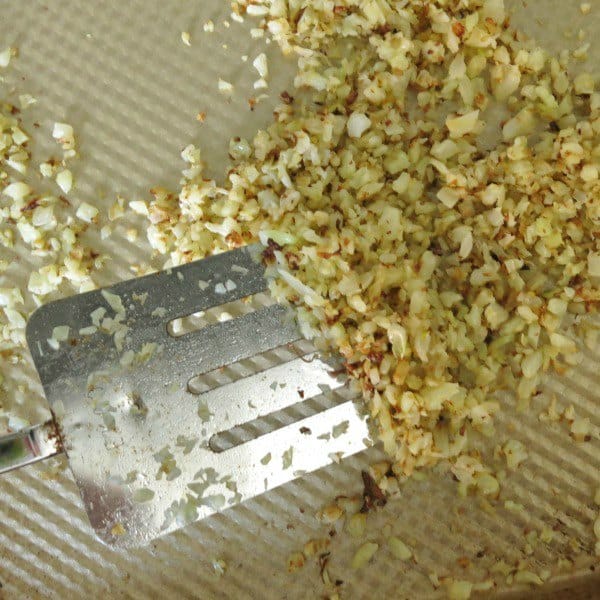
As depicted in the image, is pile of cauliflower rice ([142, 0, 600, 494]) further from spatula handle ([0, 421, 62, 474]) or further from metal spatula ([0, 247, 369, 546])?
spatula handle ([0, 421, 62, 474])

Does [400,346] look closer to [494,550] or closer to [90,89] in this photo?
[494,550]

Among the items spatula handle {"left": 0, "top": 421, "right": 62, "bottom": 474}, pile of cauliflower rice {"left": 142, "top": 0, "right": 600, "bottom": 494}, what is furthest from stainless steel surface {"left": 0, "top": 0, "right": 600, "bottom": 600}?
spatula handle {"left": 0, "top": 421, "right": 62, "bottom": 474}

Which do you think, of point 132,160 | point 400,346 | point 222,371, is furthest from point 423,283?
point 132,160

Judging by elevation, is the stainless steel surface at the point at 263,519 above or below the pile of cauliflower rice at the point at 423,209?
below

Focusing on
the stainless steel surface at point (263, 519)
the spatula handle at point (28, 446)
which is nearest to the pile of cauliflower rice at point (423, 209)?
the stainless steel surface at point (263, 519)

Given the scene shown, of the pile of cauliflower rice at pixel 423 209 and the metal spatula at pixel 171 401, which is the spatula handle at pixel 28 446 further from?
the pile of cauliflower rice at pixel 423 209

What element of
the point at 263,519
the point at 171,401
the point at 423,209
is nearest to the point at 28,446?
the point at 171,401

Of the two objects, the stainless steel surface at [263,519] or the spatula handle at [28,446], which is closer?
the spatula handle at [28,446]
